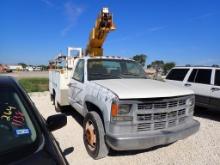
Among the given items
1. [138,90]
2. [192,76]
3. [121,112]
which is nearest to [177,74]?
[192,76]

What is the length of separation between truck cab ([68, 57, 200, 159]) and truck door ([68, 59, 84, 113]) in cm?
53

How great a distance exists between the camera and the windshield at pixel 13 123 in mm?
2248

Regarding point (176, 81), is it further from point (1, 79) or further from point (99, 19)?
point (1, 79)

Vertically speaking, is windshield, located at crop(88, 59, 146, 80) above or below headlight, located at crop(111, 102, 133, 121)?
above

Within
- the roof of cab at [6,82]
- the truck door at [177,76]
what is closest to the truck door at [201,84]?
the truck door at [177,76]

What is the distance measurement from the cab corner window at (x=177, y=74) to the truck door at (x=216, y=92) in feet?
4.37

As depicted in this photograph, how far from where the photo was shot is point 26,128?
2.44 metres

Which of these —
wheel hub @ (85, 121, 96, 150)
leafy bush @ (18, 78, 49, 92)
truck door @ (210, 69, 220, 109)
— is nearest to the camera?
wheel hub @ (85, 121, 96, 150)

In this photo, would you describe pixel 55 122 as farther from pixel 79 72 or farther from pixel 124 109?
pixel 79 72

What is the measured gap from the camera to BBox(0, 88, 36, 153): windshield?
7.38ft

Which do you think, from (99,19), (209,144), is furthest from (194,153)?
(99,19)

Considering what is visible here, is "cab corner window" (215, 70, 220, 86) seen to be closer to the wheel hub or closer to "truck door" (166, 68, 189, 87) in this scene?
"truck door" (166, 68, 189, 87)

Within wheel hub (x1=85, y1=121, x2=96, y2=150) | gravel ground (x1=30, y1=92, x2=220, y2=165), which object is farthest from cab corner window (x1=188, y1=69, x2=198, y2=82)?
wheel hub (x1=85, y1=121, x2=96, y2=150)

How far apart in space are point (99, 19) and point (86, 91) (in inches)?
242
